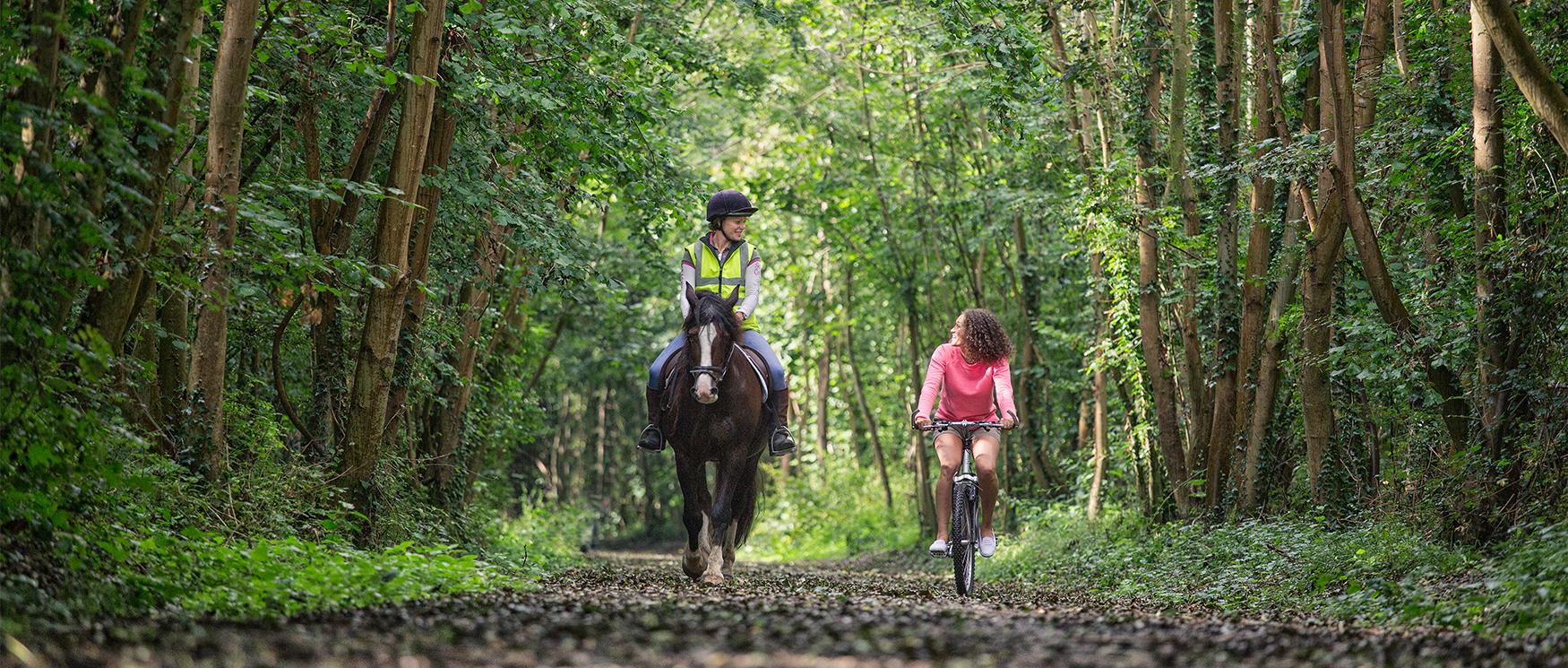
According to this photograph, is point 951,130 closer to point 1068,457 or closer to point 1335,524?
point 1068,457

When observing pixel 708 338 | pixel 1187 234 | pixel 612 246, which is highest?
pixel 612 246

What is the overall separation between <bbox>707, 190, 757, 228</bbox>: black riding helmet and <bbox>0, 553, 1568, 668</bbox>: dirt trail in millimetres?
4313

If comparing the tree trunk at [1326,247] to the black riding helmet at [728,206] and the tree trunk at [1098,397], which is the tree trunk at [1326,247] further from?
the tree trunk at [1098,397]

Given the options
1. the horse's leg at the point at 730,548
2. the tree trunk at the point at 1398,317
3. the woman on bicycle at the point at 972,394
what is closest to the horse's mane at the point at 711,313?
the woman on bicycle at the point at 972,394

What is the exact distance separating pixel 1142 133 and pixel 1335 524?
542 centimetres

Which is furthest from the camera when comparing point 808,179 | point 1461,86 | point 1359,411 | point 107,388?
point 808,179

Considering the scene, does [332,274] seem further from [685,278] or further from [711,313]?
[711,313]

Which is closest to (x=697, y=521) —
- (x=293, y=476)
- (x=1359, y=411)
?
(x=293, y=476)

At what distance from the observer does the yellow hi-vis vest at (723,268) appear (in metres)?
11.6

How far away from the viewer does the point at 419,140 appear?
37.7ft

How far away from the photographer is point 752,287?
11.6 metres

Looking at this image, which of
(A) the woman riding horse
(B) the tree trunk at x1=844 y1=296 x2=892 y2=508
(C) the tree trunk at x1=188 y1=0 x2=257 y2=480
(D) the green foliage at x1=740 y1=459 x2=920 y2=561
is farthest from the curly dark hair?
(D) the green foliage at x1=740 y1=459 x2=920 y2=561

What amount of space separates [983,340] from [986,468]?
959 mm

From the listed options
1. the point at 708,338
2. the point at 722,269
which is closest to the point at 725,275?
the point at 722,269
